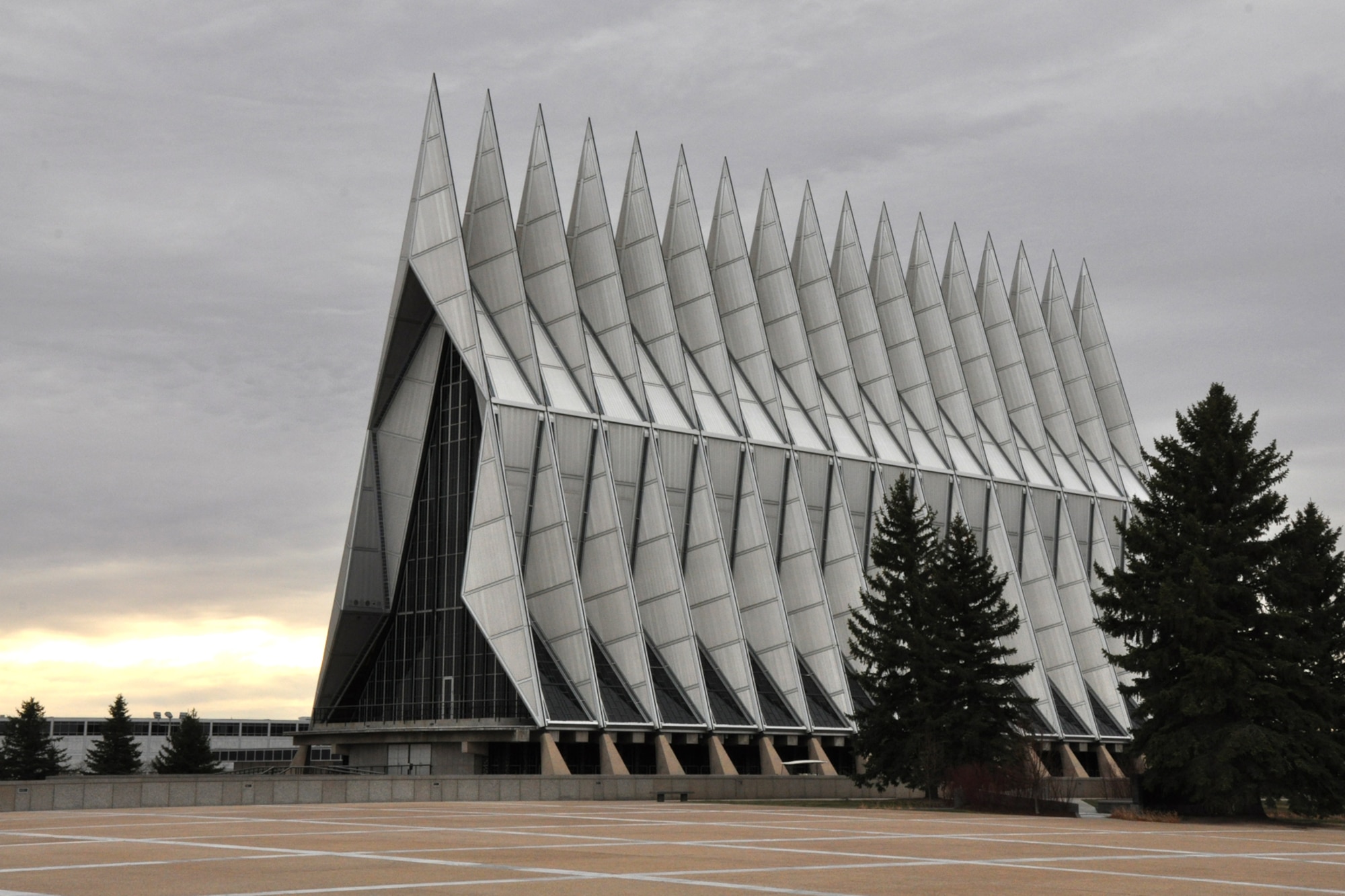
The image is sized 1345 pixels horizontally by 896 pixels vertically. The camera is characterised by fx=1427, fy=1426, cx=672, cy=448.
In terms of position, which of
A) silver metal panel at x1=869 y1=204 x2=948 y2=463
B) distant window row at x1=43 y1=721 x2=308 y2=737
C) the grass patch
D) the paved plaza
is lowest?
the grass patch

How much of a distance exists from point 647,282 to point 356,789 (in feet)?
85.7

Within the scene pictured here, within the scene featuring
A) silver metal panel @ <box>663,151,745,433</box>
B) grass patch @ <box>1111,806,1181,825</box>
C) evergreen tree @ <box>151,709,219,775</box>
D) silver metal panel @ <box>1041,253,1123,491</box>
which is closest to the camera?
grass patch @ <box>1111,806,1181,825</box>

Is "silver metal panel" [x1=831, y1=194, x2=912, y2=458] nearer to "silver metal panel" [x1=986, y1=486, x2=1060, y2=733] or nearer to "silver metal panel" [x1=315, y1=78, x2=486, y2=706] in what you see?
"silver metal panel" [x1=986, y1=486, x2=1060, y2=733]

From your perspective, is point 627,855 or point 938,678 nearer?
point 627,855

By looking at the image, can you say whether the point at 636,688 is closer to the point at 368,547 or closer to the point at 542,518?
the point at 542,518

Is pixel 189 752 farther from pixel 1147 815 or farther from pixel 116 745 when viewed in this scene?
pixel 1147 815

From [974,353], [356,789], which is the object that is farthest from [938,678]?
[974,353]

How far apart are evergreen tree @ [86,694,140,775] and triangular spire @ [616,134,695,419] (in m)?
42.7

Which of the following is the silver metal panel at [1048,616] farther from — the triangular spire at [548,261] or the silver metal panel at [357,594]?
the silver metal panel at [357,594]

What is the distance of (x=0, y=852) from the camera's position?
16594 millimetres

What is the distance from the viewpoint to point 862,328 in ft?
199

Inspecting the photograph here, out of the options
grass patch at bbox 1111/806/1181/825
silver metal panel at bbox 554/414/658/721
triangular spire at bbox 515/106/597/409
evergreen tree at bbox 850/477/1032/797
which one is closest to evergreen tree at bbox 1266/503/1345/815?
grass patch at bbox 1111/806/1181/825

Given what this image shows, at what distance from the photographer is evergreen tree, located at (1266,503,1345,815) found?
97.2 ft

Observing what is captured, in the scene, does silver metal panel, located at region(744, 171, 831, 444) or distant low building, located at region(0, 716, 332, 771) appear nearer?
silver metal panel, located at region(744, 171, 831, 444)
